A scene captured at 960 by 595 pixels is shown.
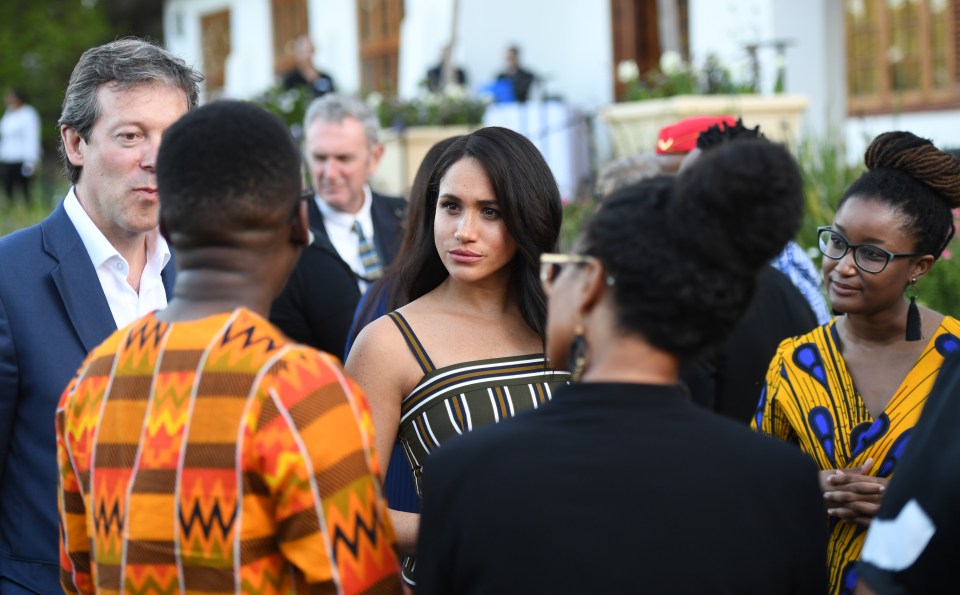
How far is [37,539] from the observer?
2.63 metres

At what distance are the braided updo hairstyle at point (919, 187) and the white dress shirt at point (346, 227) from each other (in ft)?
10.3

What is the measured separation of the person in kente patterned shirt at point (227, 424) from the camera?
1.85m

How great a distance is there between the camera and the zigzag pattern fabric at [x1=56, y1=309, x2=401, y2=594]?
1.85 metres

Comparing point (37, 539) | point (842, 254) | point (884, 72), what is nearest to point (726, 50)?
point (884, 72)

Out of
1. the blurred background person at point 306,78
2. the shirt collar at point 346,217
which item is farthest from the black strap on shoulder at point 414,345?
the blurred background person at point 306,78

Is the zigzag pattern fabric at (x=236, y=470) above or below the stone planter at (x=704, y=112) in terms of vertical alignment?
below

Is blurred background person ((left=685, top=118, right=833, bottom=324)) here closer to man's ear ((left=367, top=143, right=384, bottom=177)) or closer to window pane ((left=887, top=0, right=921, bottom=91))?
man's ear ((left=367, top=143, right=384, bottom=177))

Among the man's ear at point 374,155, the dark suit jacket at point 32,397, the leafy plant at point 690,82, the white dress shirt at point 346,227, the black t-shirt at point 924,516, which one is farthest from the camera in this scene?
the leafy plant at point 690,82

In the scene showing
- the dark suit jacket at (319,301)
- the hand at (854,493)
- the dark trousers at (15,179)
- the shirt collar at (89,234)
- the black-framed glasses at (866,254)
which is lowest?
the hand at (854,493)

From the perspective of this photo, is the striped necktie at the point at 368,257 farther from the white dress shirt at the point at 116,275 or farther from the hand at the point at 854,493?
the hand at the point at 854,493

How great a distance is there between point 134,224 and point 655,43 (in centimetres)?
1401

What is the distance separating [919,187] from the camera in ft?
10.4

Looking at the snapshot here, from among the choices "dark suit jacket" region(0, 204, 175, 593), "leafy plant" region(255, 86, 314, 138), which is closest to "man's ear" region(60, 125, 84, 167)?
"dark suit jacket" region(0, 204, 175, 593)

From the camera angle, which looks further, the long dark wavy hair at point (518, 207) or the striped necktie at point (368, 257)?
the striped necktie at point (368, 257)
